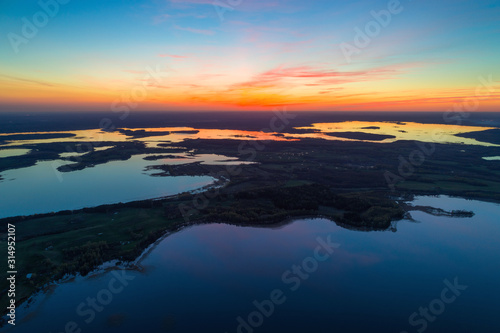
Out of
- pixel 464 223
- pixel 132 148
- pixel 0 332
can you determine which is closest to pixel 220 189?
pixel 0 332

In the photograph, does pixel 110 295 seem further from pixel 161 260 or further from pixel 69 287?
pixel 161 260

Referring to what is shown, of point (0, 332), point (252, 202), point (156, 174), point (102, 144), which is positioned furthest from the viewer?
point (102, 144)

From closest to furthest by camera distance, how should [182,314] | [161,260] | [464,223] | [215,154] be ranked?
1. [182,314]
2. [161,260]
3. [464,223]
4. [215,154]

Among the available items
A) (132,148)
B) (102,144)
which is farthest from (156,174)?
(102,144)

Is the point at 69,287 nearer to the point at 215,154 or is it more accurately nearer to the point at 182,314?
the point at 182,314

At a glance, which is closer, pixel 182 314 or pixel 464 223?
pixel 182 314

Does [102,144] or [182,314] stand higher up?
[102,144]
